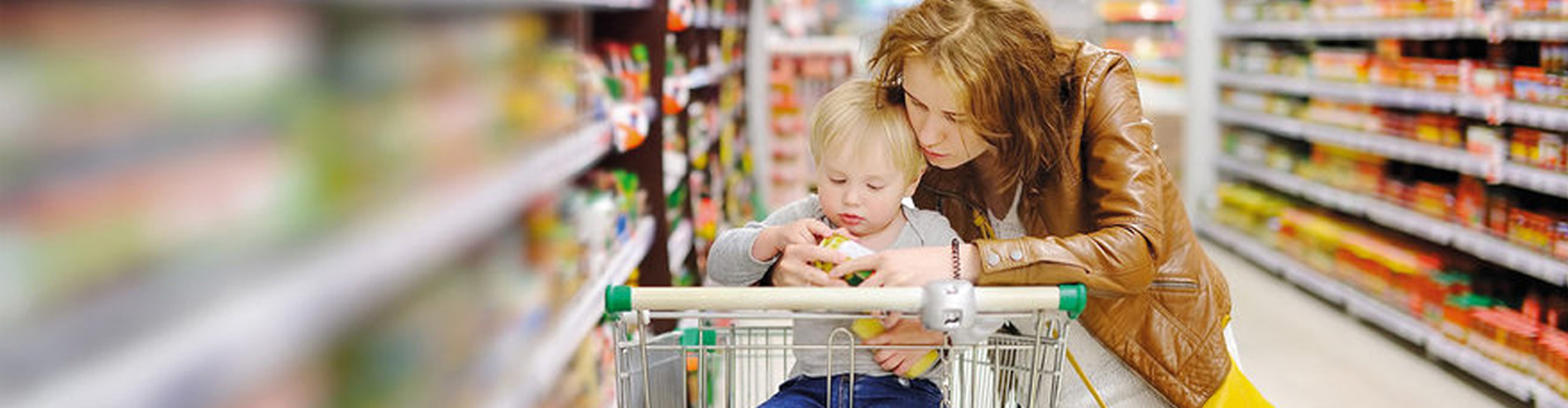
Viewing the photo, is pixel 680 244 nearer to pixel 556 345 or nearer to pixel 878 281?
pixel 556 345

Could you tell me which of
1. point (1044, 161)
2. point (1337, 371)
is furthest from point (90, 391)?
point (1337, 371)

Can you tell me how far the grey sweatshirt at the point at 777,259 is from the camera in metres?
1.90

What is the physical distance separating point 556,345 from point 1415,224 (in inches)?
158

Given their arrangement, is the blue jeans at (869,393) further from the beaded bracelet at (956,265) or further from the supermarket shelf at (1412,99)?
the supermarket shelf at (1412,99)

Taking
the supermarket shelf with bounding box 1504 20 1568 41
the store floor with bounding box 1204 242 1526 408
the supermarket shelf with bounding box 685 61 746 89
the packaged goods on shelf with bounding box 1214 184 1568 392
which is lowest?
the store floor with bounding box 1204 242 1526 408

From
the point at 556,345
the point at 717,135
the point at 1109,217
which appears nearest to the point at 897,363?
the point at 1109,217

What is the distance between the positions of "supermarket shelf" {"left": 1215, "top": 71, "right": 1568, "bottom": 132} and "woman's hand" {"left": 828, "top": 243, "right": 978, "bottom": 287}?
3182mm

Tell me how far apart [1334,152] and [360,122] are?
18.6ft

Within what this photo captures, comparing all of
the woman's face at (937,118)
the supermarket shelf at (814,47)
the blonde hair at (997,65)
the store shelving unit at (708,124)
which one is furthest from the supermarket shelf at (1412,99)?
the woman's face at (937,118)

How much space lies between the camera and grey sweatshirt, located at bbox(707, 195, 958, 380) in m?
1.90

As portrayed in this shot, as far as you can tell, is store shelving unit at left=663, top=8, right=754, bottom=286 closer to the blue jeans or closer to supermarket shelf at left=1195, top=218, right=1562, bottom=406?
the blue jeans

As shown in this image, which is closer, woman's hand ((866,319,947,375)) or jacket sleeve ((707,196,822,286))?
woman's hand ((866,319,947,375))

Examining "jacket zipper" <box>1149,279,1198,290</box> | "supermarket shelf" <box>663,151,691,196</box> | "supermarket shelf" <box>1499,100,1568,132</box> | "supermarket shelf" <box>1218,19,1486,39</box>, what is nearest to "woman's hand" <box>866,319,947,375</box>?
"jacket zipper" <box>1149,279,1198,290</box>

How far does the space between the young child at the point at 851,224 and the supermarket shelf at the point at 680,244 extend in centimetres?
211
